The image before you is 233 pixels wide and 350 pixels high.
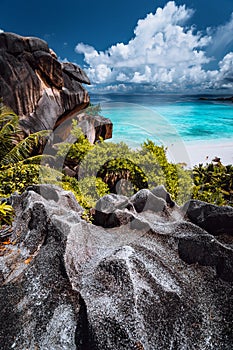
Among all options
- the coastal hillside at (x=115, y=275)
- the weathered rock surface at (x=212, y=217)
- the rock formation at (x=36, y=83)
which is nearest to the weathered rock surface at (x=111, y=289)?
the coastal hillside at (x=115, y=275)

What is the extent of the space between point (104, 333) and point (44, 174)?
4.16m

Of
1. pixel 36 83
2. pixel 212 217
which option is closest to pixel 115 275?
pixel 212 217

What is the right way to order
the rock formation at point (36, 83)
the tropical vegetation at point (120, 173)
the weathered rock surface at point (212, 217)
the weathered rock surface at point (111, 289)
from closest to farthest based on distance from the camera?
the weathered rock surface at point (111, 289)
the weathered rock surface at point (212, 217)
the tropical vegetation at point (120, 173)
the rock formation at point (36, 83)

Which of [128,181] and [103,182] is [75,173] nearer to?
[103,182]

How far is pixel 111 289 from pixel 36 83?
741 centimetres

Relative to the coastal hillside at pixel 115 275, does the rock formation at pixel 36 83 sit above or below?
above

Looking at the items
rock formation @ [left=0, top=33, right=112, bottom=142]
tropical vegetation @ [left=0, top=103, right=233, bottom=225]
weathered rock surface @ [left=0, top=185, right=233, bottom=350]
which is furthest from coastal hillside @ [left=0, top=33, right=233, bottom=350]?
rock formation @ [left=0, top=33, right=112, bottom=142]

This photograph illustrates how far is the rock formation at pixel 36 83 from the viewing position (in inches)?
264

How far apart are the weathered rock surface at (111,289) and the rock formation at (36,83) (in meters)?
5.82

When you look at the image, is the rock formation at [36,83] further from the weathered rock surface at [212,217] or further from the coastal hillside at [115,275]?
the weathered rock surface at [212,217]

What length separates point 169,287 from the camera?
1.80 m

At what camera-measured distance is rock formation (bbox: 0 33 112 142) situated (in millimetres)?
6715

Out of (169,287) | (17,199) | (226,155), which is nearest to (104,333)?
(169,287)

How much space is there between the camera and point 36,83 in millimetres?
7223
